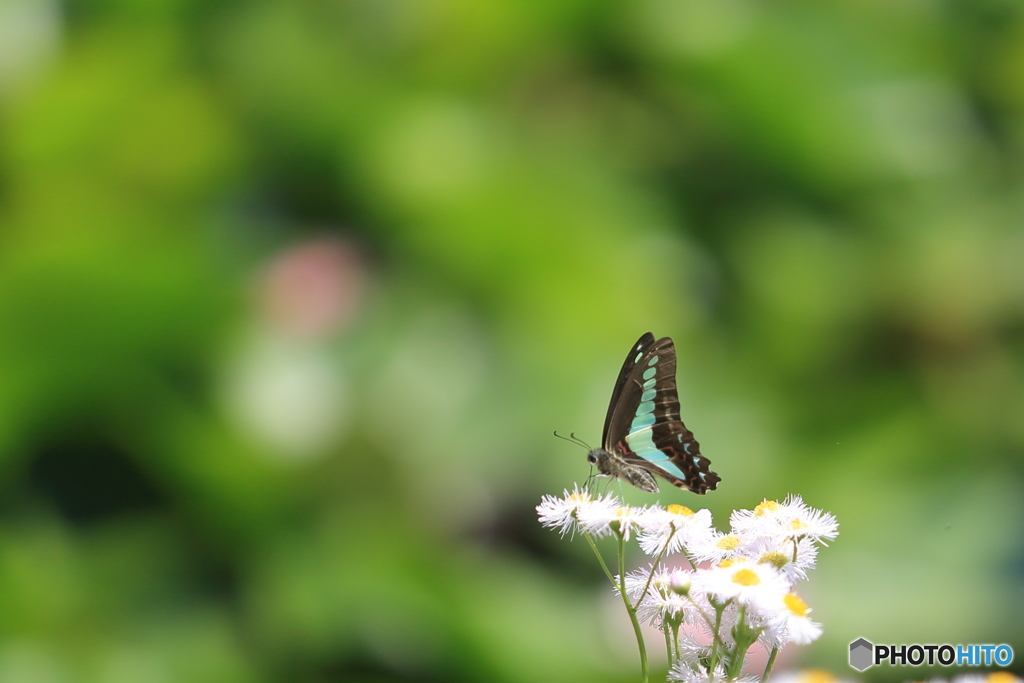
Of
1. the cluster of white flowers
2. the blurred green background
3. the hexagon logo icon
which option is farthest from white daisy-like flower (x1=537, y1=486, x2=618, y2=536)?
the blurred green background

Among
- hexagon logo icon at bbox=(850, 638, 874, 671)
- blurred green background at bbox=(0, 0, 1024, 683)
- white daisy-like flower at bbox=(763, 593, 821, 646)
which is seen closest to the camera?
white daisy-like flower at bbox=(763, 593, 821, 646)

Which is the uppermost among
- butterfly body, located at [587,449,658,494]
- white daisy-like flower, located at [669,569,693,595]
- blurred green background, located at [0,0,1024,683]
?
blurred green background, located at [0,0,1024,683]

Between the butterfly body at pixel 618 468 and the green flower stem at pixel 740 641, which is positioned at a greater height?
the butterfly body at pixel 618 468

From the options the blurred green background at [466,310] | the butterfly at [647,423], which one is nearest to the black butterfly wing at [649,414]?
the butterfly at [647,423]

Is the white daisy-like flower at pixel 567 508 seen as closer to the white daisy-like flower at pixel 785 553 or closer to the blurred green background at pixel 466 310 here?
the white daisy-like flower at pixel 785 553

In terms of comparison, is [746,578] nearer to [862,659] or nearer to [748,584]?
[748,584]

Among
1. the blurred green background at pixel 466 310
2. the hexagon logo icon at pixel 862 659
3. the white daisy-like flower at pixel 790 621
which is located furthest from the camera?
the blurred green background at pixel 466 310

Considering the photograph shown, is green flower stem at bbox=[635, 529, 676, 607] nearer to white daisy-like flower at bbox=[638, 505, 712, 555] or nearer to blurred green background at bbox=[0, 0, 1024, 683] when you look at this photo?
white daisy-like flower at bbox=[638, 505, 712, 555]

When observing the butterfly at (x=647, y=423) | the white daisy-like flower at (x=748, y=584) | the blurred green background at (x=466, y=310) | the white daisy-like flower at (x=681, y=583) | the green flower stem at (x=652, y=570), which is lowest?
the white daisy-like flower at (x=748, y=584)

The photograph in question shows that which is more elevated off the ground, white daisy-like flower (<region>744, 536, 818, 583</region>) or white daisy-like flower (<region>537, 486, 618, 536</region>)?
white daisy-like flower (<region>537, 486, 618, 536</region>)

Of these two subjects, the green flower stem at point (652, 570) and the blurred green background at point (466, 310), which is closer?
the green flower stem at point (652, 570)
